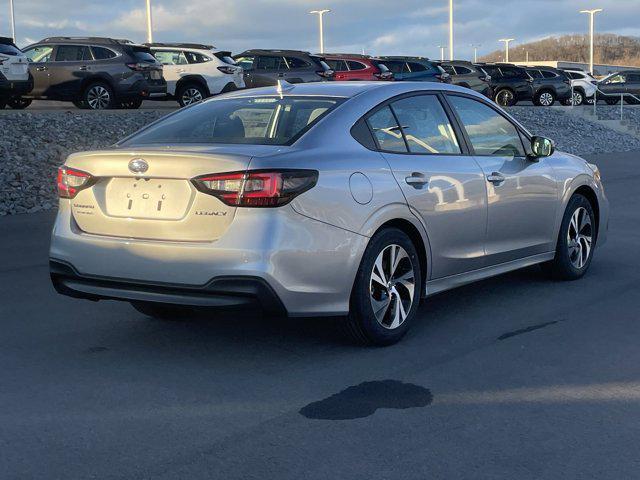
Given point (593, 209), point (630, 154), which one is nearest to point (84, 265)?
point (593, 209)

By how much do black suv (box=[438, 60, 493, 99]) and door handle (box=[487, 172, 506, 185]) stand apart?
29813 mm

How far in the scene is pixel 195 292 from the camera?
506cm

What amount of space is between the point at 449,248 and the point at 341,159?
1.18 metres

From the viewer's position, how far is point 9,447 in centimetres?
404

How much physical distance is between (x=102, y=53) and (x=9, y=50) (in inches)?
116

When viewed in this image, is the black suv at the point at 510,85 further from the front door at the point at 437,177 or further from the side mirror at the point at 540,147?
the front door at the point at 437,177

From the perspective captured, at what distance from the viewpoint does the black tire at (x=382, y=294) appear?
544 centimetres

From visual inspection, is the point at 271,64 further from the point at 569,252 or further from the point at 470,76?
the point at 569,252

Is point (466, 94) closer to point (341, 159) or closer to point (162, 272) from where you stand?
point (341, 159)

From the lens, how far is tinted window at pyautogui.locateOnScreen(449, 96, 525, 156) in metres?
6.68

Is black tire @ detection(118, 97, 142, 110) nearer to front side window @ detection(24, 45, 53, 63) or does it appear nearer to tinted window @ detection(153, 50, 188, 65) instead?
front side window @ detection(24, 45, 53, 63)

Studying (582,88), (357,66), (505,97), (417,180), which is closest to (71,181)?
(417,180)

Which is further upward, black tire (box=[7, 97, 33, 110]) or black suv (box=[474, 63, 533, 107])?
black suv (box=[474, 63, 533, 107])

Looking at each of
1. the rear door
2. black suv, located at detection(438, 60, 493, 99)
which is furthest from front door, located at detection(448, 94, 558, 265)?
black suv, located at detection(438, 60, 493, 99)
